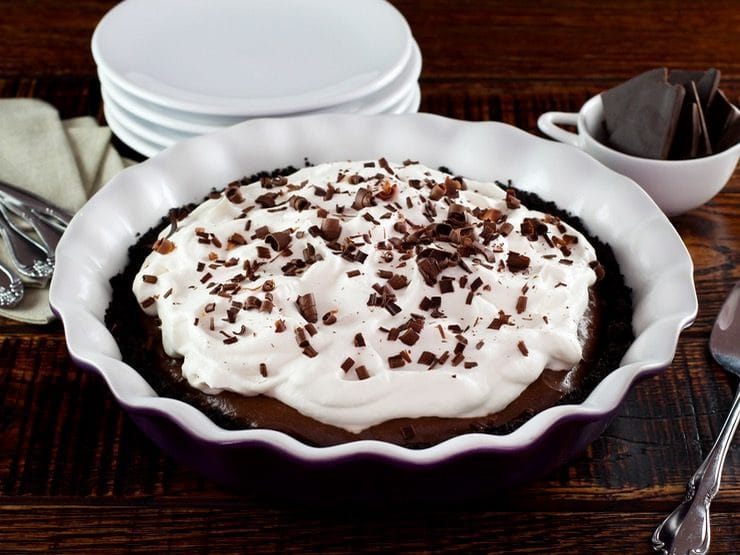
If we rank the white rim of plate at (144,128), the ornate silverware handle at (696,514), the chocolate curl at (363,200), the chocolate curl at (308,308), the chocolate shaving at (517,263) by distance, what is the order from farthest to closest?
the white rim of plate at (144,128) → the chocolate curl at (363,200) → the chocolate shaving at (517,263) → the chocolate curl at (308,308) → the ornate silverware handle at (696,514)

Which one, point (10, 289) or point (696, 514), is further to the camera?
point (10, 289)

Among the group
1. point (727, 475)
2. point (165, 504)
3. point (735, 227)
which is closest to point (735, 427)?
point (727, 475)

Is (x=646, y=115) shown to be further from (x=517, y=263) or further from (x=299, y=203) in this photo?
(x=299, y=203)

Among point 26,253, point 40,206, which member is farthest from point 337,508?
point 40,206

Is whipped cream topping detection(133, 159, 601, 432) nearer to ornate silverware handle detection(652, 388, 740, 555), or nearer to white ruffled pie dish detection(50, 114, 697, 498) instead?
white ruffled pie dish detection(50, 114, 697, 498)

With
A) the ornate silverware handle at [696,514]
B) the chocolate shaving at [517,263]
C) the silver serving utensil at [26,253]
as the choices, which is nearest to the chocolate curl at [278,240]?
the chocolate shaving at [517,263]

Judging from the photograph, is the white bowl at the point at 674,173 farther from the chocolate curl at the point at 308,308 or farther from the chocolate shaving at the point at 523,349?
the chocolate curl at the point at 308,308

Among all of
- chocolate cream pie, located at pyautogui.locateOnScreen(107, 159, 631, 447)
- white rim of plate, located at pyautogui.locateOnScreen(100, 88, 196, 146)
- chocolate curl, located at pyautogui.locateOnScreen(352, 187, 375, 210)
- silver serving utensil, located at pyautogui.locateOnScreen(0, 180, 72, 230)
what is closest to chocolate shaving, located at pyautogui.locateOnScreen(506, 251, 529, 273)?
chocolate cream pie, located at pyautogui.locateOnScreen(107, 159, 631, 447)

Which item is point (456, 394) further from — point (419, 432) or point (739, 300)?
point (739, 300)
